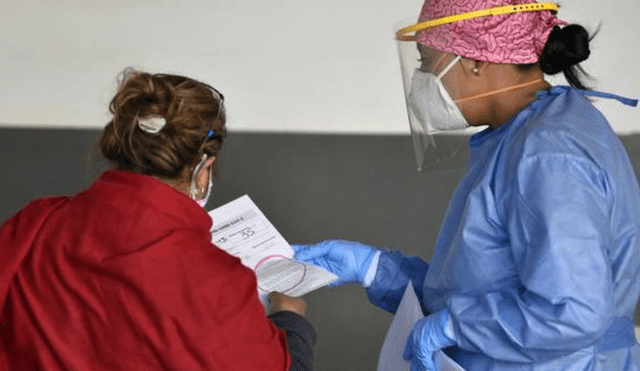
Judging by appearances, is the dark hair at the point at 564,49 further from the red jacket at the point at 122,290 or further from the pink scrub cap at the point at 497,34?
the red jacket at the point at 122,290

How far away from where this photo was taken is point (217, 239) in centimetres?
170

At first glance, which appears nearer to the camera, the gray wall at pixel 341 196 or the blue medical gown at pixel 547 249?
the blue medical gown at pixel 547 249

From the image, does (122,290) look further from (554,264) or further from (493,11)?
(493,11)

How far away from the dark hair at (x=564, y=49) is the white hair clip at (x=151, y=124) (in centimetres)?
62

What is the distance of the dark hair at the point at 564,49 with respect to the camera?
1410 mm

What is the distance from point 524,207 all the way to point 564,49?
0.29 meters

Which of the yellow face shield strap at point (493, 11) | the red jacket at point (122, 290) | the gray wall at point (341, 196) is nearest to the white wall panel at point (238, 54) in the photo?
the gray wall at point (341, 196)

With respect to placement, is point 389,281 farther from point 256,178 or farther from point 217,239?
point 256,178

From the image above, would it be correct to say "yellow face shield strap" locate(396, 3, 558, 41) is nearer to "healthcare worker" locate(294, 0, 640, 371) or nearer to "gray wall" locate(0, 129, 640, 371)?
"healthcare worker" locate(294, 0, 640, 371)

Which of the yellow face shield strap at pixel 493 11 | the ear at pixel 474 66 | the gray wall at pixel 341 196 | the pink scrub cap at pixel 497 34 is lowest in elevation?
the gray wall at pixel 341 196

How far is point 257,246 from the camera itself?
5.59ft

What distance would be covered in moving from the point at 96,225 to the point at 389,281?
732 mm

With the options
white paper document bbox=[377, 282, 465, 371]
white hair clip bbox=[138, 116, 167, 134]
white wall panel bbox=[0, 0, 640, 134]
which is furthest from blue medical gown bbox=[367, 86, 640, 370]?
white wall panel bbox=[0, 0, 640, 134]

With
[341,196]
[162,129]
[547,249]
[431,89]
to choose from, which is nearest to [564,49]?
[431,89]
